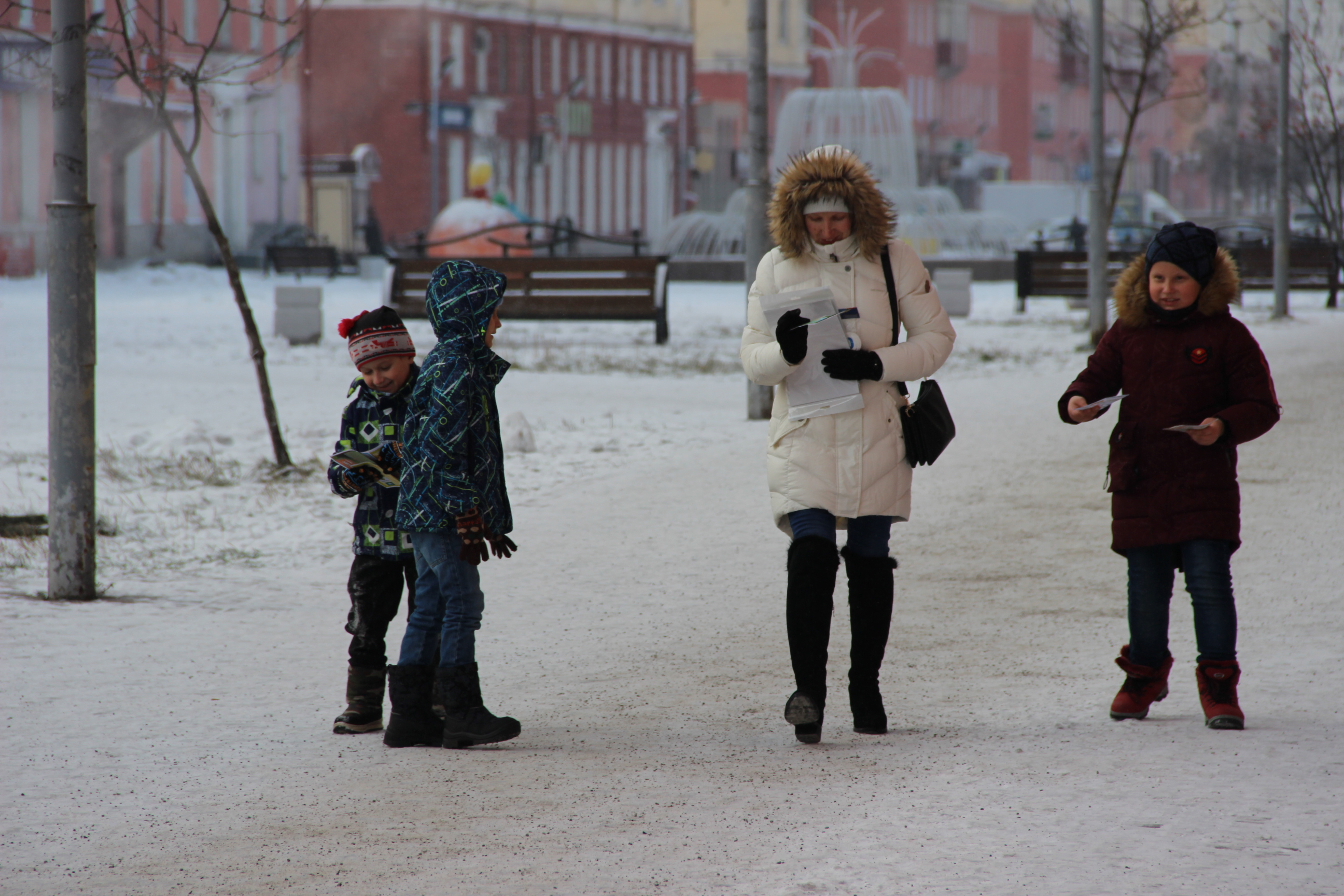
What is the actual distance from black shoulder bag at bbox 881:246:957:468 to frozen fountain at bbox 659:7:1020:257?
36017 mm

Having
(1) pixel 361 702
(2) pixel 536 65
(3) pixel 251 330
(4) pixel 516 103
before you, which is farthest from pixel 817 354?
(2) pixel 536 65

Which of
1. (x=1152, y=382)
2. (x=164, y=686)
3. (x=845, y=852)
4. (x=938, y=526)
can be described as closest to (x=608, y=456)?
(x=938, y=526)

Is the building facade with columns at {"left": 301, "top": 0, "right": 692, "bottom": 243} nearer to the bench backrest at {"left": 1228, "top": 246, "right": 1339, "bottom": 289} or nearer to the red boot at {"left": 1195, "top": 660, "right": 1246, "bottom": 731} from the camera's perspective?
the bench backrest at {"left": 1228, "top": 246, "right": 1339, "bottom": 289}

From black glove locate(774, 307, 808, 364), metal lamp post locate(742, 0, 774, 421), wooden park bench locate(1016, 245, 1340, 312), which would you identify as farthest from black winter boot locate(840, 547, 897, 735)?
wooden park bench locate(1016, 245, 1340, 312)

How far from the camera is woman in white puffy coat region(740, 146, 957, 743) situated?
15.0 ft

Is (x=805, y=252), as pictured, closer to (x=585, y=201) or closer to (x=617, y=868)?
(x=617, y=868)

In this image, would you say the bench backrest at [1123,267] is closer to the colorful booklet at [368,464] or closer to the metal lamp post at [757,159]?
the metal lamp post at [757,159]

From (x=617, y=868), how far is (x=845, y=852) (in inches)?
19.0

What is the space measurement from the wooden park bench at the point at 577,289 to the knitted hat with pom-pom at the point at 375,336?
1397 centimetres

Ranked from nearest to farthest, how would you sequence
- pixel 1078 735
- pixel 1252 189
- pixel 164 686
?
pixel 1078 735, pixel 164 686, pixel 1252 189

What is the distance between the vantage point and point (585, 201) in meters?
61.6

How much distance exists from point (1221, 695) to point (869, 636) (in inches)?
37.2

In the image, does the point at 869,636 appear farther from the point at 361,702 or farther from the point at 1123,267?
the point at 1123,267

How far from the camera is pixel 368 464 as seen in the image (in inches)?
181
